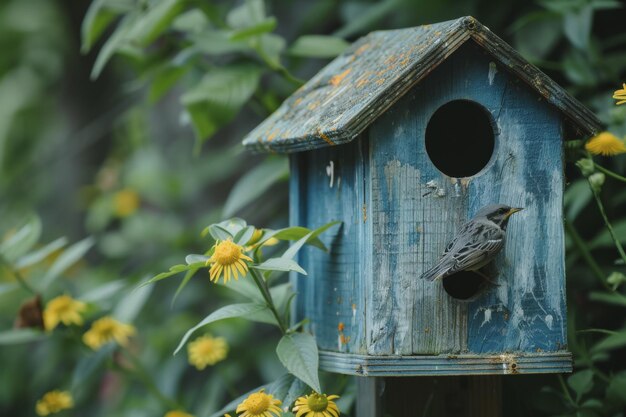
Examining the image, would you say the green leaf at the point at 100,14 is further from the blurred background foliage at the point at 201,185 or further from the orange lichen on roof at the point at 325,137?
the orange lichen on roof at the point at 325,137

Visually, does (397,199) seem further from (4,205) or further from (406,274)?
(4,205)

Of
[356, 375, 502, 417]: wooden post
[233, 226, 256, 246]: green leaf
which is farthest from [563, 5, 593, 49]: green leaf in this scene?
[233, 226, 256, 246]: green leaf

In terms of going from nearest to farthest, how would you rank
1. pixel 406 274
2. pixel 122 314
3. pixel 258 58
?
pixel 406 274, pixel 122 314, pixel 258 58

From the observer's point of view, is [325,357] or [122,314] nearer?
[325,357]

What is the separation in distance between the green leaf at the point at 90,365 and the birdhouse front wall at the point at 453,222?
3.79 feet

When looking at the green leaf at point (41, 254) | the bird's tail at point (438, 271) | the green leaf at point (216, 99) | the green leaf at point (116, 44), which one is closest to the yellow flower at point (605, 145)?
the bird's tail at point (438, 271)

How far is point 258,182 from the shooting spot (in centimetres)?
339

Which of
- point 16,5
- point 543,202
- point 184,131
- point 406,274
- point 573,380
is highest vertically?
point 16,5

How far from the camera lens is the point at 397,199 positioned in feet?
7.99

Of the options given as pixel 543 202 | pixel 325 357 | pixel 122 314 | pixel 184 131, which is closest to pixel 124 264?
pixel 184 131

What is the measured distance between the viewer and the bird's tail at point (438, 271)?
7.64 ft

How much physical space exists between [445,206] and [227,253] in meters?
0.59

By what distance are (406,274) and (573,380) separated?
713 millimetres

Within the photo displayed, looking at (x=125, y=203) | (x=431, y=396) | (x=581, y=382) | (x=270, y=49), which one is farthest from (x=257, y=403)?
(x=125, y=203)
